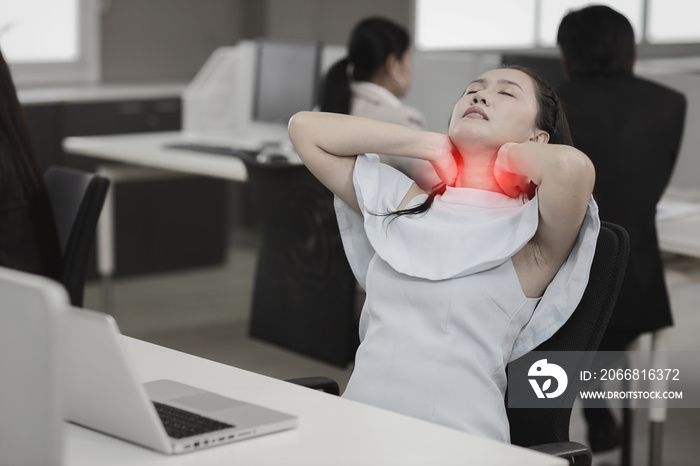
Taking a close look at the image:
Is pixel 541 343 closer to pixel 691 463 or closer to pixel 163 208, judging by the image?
pixel 691 463

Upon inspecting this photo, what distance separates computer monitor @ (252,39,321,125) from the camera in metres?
4.05

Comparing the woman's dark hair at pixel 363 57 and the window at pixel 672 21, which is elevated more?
the window at pixel 672 21

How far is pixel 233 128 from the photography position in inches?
183

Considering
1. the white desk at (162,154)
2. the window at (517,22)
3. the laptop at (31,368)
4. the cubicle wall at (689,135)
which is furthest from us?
the window at (517,22)

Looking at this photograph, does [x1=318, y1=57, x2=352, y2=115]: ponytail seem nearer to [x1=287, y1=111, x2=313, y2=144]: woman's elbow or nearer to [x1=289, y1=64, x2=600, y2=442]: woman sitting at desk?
[x1=287, y1=111, x2=313, y2=144]: woman's elbow

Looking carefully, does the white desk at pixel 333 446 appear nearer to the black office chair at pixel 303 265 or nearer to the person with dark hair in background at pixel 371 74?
the black office chair at pixel 303 265

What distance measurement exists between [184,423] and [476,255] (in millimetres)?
Answer: 513

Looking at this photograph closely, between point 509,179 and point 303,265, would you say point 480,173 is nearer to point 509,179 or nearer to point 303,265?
point 509,179

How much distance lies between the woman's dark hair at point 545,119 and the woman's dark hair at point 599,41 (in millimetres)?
953

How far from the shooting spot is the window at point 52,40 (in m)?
5.26

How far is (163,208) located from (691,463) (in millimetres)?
3124

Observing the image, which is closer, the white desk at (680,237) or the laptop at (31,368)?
the laptop at (31,368)

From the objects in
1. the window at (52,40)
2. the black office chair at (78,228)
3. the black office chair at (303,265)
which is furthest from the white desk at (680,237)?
the window at (52,40)

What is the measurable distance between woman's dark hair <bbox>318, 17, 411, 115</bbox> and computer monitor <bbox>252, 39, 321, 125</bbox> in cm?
63
